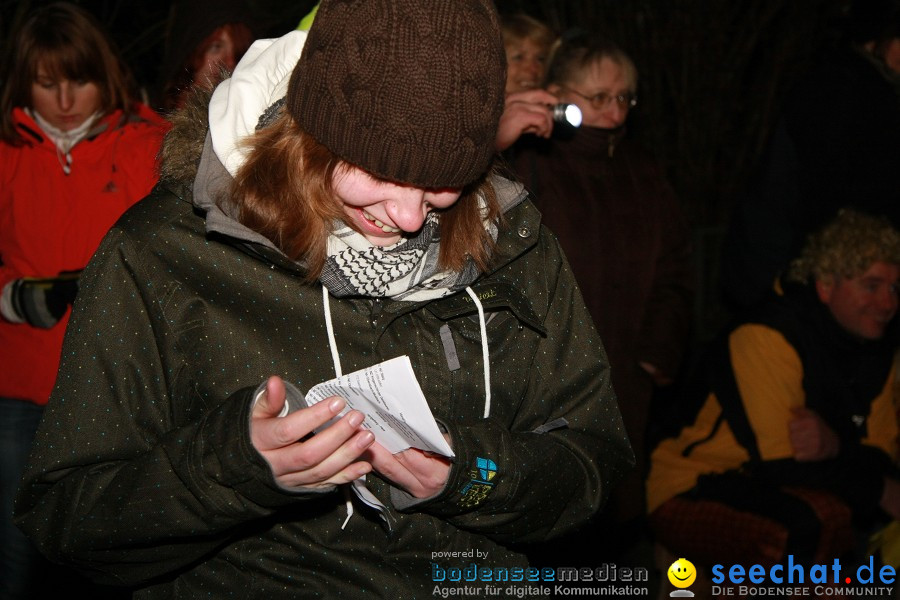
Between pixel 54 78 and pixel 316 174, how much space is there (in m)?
2.24

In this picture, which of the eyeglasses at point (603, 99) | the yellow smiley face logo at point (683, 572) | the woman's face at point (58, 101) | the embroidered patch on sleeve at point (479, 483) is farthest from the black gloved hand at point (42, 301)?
the yellow smiley face logo at point (683, 572)

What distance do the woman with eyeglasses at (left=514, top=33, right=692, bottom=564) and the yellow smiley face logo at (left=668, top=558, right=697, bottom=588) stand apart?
11.4 inches

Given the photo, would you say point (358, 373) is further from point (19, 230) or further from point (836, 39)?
point (836, 39)

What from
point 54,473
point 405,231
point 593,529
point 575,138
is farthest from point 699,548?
point 54,473

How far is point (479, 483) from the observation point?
6.31ft

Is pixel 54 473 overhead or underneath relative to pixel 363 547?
overhead

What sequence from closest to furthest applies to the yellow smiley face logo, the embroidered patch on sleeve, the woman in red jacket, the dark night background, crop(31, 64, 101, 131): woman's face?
the embroidered patch on sleeve → the woman in red jacket → crop(31, 64, 101, 131): woman's face → the yellow smiley face logo → the dark night background

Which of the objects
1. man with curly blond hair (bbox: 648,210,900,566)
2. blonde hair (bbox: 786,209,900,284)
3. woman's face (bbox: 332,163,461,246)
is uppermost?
woman's face (bbox: 332,163,461,246)

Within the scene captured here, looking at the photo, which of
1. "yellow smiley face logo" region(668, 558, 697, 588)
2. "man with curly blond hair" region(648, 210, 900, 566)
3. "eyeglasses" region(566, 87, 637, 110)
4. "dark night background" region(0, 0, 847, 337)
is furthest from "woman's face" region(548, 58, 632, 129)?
"dark night background" region(0, 0, 847, 337)

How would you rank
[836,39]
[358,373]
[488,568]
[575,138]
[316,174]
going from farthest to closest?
[836,39], [575,138], [488,568], [316,174], [358,373]

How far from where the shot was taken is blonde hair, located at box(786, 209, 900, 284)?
14.5 feet

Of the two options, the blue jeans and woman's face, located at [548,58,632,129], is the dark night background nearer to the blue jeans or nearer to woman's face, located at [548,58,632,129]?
woman's face, located at [548,58,632,129]

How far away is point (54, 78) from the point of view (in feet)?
12.4

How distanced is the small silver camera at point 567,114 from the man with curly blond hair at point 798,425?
4.21 ft
